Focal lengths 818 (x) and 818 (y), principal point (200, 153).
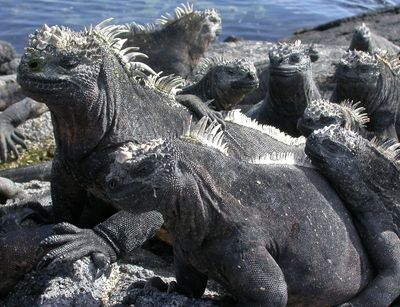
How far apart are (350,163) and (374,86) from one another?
8.19ft

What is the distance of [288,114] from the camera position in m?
5.92

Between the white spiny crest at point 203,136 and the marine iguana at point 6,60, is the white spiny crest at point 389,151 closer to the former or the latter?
the white spiny crest at point 203,136

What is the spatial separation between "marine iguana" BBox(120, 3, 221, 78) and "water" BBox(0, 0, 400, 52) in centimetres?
610

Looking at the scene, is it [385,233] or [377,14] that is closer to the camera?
[385,233]

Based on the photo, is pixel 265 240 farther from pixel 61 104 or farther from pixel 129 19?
pixel 129 19

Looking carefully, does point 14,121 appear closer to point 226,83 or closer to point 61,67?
point 226,83

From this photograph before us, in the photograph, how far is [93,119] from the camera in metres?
3.79

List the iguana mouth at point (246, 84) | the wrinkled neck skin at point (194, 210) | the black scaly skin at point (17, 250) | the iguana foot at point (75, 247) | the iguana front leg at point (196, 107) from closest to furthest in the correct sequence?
the wrinkled neck skin at point (194, 210) < the iguana foot at point (75, 247) < the black scaly skin at point (17, 250) < the iguana front leg at point (196, 107) < the iguana mouth at point (246, 84)

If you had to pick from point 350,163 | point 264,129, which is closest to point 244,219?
point 350,163

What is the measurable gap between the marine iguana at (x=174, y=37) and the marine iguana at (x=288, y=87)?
2118 millimetres

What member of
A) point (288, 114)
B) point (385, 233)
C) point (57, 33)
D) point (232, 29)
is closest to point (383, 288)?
point (385, 233)

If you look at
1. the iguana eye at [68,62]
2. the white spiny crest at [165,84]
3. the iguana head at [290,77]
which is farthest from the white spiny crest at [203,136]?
the iguana head at [290,77]

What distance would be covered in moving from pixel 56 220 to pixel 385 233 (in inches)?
64.8

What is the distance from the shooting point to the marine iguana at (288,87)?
18.5 ft
